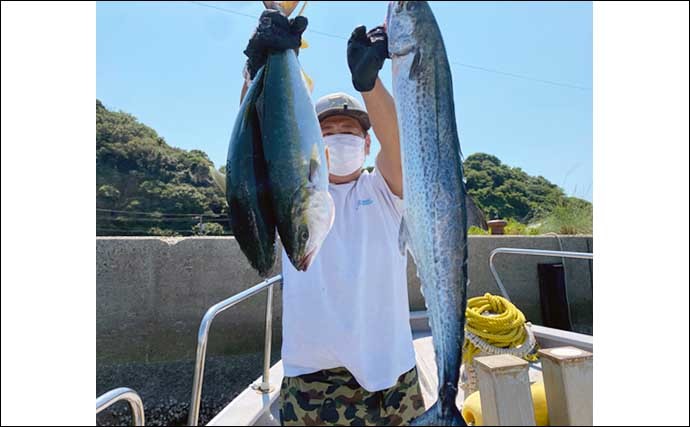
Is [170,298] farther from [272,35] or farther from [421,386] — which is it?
[272,35]

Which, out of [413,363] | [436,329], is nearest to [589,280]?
[413,363]

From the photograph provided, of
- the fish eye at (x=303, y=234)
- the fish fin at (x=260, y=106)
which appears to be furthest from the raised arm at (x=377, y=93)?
the fish eye at (x=303, y=234)

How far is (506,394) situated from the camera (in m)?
0.81

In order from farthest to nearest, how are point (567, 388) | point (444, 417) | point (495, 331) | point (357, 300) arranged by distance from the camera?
point (495, 331)
point (357, 300)
point (567, 388)
point (444, 417)

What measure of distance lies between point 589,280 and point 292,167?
172 cm

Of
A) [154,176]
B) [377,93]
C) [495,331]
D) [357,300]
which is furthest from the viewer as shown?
[154,176]

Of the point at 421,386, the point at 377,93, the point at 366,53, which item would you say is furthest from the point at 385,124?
the point at 421,386

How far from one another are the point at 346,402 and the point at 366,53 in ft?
3.13

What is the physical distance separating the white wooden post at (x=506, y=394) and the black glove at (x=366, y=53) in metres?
0.66

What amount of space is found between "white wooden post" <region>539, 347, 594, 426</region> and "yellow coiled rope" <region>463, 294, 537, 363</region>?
29.3 inches

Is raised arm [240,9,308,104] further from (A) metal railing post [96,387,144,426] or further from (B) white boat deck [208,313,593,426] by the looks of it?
(B) white boat deck [208,313,593,426]

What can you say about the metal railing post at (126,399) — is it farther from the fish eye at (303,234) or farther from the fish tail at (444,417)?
the fish tail at (444,417)

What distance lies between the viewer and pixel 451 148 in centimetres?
77

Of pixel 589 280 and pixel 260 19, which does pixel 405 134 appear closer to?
pixel 260 19
